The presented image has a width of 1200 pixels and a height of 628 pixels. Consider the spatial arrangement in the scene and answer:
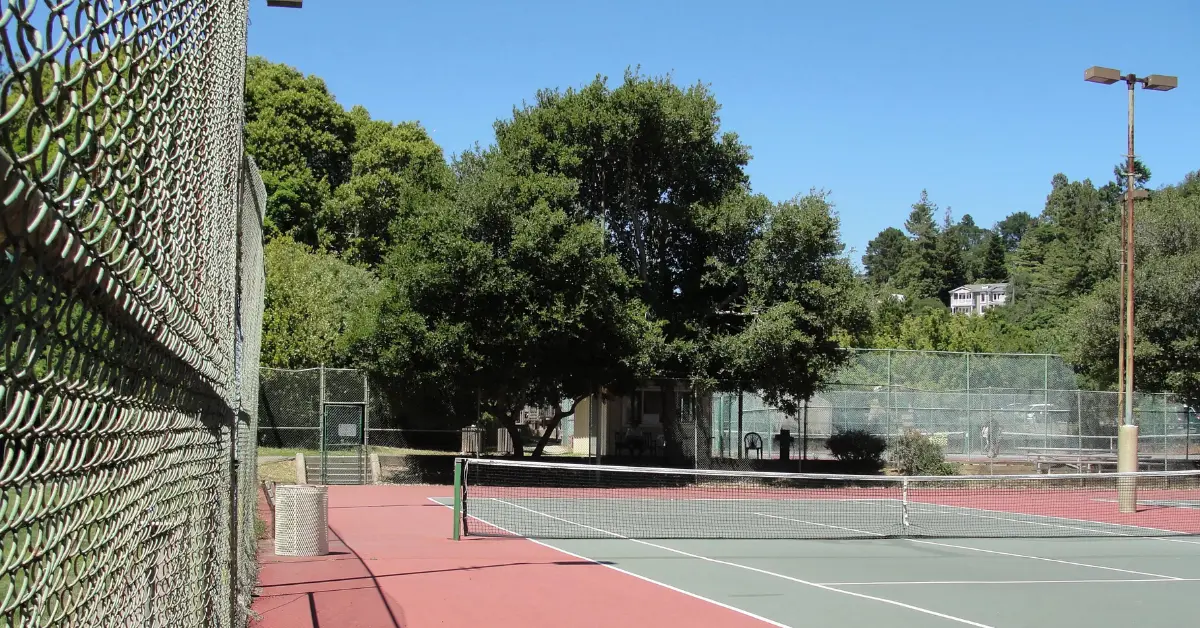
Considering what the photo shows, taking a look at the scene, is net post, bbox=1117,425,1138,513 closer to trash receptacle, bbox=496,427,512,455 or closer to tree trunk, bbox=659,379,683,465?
tree trunk, bbox=659,379,683,465

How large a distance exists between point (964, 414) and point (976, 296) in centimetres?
10209

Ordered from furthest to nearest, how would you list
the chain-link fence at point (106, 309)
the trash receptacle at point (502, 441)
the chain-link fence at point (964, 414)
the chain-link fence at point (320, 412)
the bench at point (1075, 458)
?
the chain-link fence at point (964, 414) < the trash receptacle at point (502, 441) < the bench at point (1075, 458) < the chain-link fence at point (320, 412) < the chain-link fence at point (106, 309)

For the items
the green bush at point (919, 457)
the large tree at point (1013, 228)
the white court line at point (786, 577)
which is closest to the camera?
the white court line at point (786, 577)

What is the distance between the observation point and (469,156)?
96.3ft

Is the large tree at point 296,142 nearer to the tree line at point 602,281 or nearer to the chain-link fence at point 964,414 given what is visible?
the tree line at point 602,281

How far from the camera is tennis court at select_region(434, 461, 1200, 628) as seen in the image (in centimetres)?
1145

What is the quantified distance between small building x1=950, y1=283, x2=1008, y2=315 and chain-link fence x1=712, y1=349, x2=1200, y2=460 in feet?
319

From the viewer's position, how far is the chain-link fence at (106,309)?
3.22 feet

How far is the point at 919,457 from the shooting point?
102 ft

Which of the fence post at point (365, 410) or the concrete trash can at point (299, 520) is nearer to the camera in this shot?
the concrete trash can at point (299, 520)

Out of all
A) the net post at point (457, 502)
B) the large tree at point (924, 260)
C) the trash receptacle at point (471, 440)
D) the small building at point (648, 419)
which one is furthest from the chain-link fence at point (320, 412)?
the large tree at point (924, 260)

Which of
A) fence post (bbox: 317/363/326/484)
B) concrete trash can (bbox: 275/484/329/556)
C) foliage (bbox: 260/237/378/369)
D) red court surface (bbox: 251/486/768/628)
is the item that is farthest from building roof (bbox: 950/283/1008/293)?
concrete trash can (bbox: 275/484/329/556)

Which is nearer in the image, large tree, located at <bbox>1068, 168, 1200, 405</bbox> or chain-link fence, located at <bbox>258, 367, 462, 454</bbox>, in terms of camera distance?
chain-link fence, located at <bbox>258, 367, 462, 454</bbox>

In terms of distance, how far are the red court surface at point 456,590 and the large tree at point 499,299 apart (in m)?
8.83
